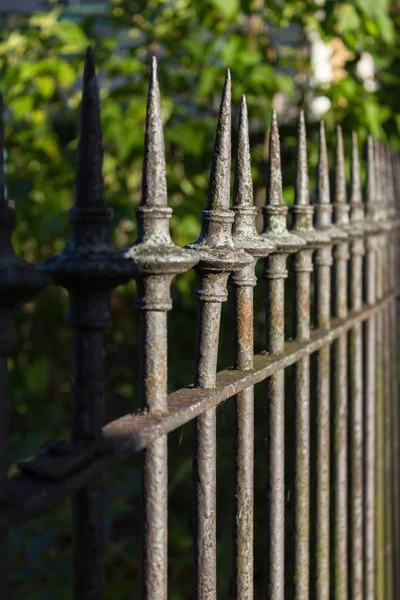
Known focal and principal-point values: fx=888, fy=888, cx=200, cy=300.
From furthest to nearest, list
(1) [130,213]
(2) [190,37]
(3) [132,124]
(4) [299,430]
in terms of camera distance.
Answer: (2) [190,37] < (3) [132,124] < (1) [130,213] < (4) [299,430]

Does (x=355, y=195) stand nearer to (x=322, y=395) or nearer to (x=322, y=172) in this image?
(x=322, y=172)

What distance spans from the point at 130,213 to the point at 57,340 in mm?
968

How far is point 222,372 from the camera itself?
60.1 inches

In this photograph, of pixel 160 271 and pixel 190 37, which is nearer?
pixel 160 271

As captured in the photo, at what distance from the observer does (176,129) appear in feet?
12.0

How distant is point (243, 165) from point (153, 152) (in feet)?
1.25

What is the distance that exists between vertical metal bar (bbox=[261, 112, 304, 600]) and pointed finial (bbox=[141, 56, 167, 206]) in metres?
0.57

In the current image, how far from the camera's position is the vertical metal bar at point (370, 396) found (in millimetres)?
2572

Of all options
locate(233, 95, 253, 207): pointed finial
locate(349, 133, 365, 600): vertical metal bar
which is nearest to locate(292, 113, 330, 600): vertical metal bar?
locate(233, 95, 253, 207): pointed finial

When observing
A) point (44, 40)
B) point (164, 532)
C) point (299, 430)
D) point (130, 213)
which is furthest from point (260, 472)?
point (44, 40)

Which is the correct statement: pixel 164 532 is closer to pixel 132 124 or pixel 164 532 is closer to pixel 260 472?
pixel 260 472

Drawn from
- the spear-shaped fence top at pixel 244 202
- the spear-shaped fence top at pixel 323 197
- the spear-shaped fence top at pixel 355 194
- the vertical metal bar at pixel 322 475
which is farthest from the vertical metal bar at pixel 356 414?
the spear-shaped fence top at pixel 244 202

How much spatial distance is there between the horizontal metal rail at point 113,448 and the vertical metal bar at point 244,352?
45 millimetres

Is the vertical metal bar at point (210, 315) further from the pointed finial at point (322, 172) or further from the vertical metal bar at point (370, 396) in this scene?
the vertical metal bar at point (370, 396)
